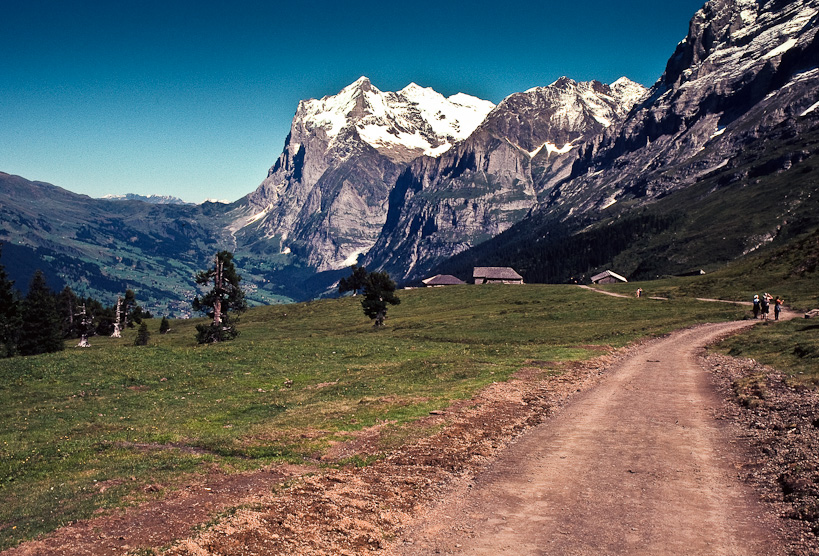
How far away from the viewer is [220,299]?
74812mm

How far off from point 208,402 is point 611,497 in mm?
22894

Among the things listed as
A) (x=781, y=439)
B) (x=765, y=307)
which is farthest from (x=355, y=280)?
(x=781, y=439)

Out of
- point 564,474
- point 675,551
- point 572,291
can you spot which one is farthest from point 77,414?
point 572,291

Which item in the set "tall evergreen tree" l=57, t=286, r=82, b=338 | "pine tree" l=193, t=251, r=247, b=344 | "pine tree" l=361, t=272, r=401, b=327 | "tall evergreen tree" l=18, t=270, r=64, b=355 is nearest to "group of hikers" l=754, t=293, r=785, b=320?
"pine tree" l=361, t=272, r=401, b=327

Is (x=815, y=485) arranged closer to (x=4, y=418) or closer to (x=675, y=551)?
(x=675, y=551)

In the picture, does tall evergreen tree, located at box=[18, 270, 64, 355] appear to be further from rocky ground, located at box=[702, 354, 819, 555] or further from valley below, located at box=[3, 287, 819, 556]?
rocky ground, located at box=[702, 354, 819, 555]

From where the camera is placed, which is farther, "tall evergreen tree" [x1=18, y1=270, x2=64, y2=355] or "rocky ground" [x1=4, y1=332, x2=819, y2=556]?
"tall evergreen tree" [x1=18, y1=270, x2=64, y2=355]

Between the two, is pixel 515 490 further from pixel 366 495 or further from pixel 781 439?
pixel 781 439

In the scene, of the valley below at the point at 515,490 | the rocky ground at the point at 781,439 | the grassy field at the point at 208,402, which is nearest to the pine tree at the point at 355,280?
the grassy field at the point at 208,402

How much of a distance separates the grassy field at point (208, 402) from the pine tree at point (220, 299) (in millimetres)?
20549

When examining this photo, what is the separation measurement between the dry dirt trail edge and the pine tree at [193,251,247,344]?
56605 millimetres

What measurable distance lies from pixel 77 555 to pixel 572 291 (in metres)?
121

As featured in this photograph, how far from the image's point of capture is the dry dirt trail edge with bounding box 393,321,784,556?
1312 cm

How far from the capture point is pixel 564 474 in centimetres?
1795
